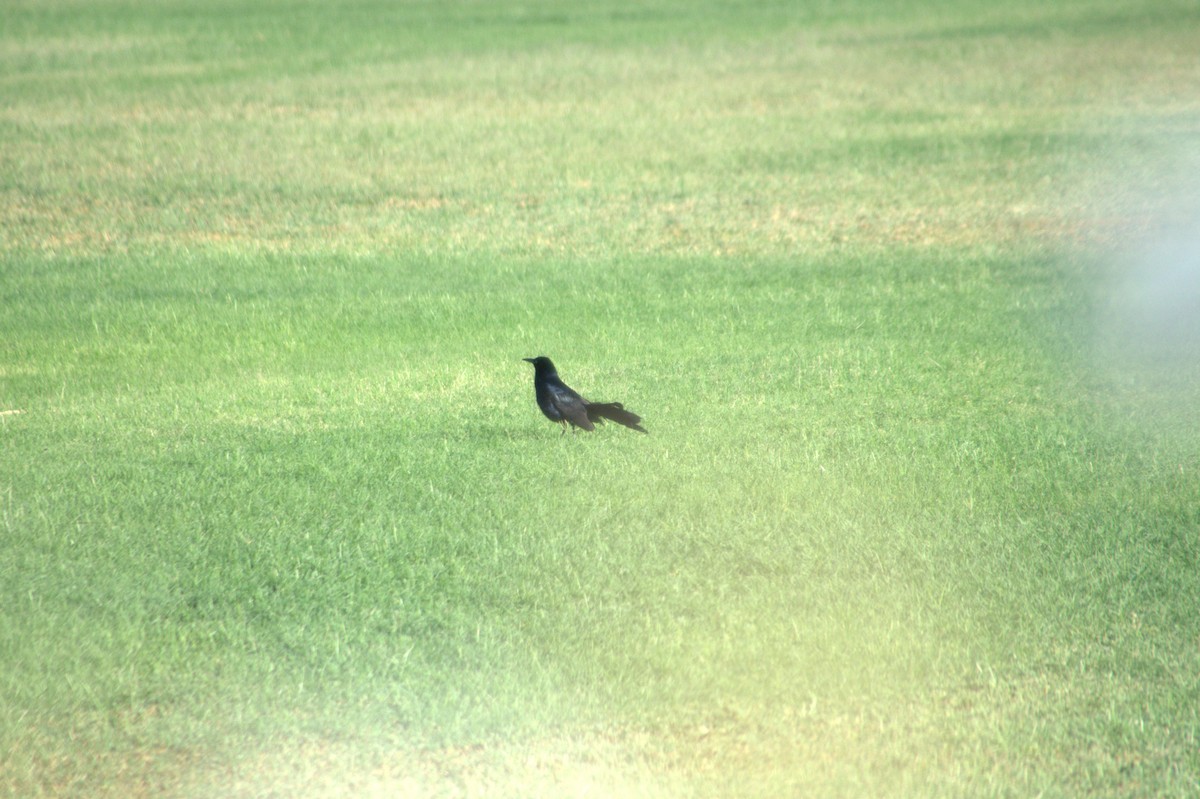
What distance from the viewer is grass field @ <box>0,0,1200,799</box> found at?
4.48m

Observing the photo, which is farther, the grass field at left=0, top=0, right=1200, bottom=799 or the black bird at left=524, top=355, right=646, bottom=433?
the black bird at left=524, top=355, right=646, bottom=433

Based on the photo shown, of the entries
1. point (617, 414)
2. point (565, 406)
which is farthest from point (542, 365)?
point (617, 414)

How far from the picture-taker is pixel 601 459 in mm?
7113

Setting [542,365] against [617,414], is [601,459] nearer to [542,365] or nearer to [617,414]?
[617,414]

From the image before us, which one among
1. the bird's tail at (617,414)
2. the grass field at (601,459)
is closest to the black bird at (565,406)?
the bird's tail at (617,414)

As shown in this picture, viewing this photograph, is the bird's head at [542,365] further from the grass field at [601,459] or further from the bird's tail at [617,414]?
the grass field at [601,459]

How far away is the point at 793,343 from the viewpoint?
9.64 meters

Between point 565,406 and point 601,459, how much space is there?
366mm

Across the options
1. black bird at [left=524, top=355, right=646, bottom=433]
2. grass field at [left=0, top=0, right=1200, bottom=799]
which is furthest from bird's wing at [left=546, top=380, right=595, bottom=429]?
grass field at [left=0, top=0, right=1200, bottom=799]

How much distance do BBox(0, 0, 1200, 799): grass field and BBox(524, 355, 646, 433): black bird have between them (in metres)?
0.17

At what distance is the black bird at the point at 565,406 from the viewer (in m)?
7.23

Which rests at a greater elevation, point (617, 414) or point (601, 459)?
point (617, 414)

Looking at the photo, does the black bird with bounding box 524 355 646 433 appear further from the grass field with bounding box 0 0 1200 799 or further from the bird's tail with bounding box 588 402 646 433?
the grass field with bounding box 0 0 1200 799

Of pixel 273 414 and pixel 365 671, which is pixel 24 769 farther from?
pixel 273 414
